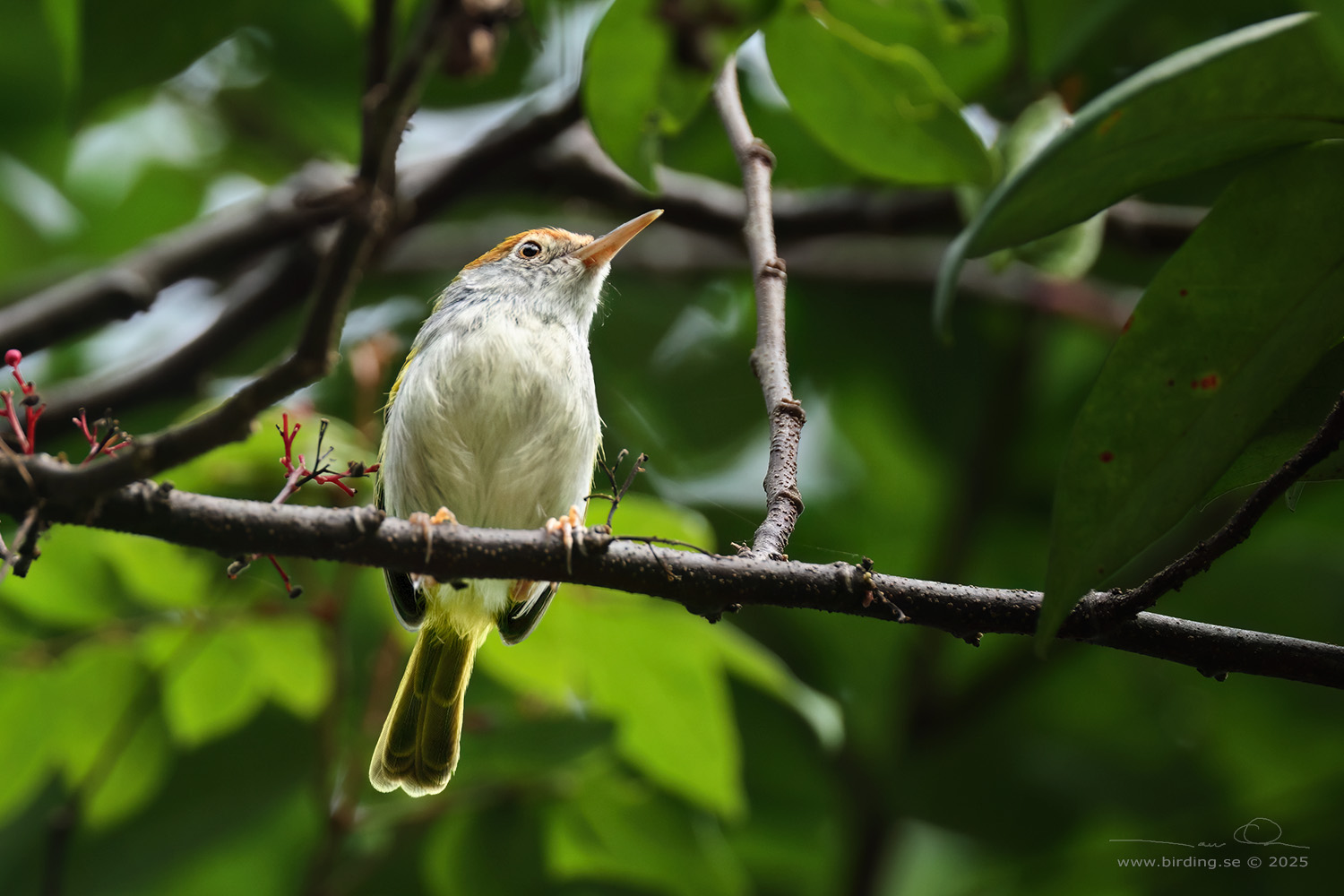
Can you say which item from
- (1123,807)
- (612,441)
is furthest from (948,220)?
(1123,807)

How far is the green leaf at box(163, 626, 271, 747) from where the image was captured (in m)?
2.58

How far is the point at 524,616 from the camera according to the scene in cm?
249

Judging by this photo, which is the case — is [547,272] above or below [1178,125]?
above

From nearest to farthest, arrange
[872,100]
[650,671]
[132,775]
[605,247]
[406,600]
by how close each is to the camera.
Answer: [872,100], [406,600], [650,671], [132,775], [605,247]

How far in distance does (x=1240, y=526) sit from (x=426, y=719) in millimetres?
1742

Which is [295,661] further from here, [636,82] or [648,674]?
[636,82]

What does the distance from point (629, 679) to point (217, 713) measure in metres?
0.96

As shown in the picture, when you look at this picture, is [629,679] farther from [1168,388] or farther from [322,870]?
[1168,388]

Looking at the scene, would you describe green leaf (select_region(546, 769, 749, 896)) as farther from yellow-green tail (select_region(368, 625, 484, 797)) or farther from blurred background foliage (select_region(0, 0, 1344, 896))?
yellow-green tail (select_region(368, 625, 484, 797))

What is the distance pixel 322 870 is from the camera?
8.31ft

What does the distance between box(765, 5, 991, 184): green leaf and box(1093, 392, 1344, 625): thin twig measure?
2.83 ft

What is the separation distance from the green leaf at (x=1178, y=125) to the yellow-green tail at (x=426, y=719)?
1.63 meters

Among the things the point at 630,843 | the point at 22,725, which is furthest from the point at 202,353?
the point at 630,843

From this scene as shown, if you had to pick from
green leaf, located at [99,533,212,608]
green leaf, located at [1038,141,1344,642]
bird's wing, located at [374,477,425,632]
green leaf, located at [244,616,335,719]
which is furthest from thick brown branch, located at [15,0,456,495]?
green leaf, located at [244,616,335,719]
